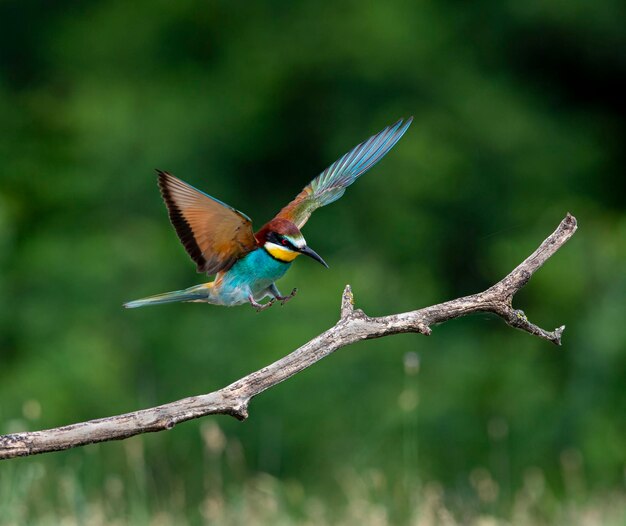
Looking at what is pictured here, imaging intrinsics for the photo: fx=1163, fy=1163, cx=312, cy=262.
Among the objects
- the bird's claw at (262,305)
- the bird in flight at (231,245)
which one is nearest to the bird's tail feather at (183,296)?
the bird in flight at (231,245)

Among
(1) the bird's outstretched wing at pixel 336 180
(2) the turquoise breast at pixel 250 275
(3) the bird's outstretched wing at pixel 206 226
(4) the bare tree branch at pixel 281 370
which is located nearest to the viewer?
(4) the bare tree branch at pixel 281 370

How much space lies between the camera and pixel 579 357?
5980mm

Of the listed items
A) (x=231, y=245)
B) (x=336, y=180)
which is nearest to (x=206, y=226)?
(x=231, y=245)

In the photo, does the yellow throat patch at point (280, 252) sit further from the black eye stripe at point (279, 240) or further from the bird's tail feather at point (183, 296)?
the bird's tail feather at point (183, 296)

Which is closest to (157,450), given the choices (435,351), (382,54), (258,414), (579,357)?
(258,414)

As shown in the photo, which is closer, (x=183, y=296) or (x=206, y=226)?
(x=206, y=226)

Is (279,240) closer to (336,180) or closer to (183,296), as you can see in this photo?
(183,296)

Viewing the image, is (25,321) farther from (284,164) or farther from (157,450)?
(284,164)

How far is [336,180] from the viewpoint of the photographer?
199cm

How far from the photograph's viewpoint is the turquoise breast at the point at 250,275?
1.66 meters

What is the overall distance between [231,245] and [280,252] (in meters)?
0.08

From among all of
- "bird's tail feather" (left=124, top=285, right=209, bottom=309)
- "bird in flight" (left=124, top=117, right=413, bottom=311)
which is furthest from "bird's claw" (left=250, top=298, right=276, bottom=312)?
"bird's tail feather" (left=124, top=285, right=209, bottom=309)

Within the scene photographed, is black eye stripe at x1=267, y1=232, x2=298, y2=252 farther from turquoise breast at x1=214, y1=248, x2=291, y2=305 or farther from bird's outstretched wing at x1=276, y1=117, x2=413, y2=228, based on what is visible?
bird's outstretched wing at x1=276, y1=117, x2=413, y2=228

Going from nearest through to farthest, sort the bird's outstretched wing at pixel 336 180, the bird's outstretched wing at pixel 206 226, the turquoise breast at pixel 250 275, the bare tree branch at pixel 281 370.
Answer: the bare tree branch at pixel 281 370
the bird's outstretched wing at pixel 206 226
the turquoise breast at pixel 250 275
the bird's outstretched wing at pixel 336 180
